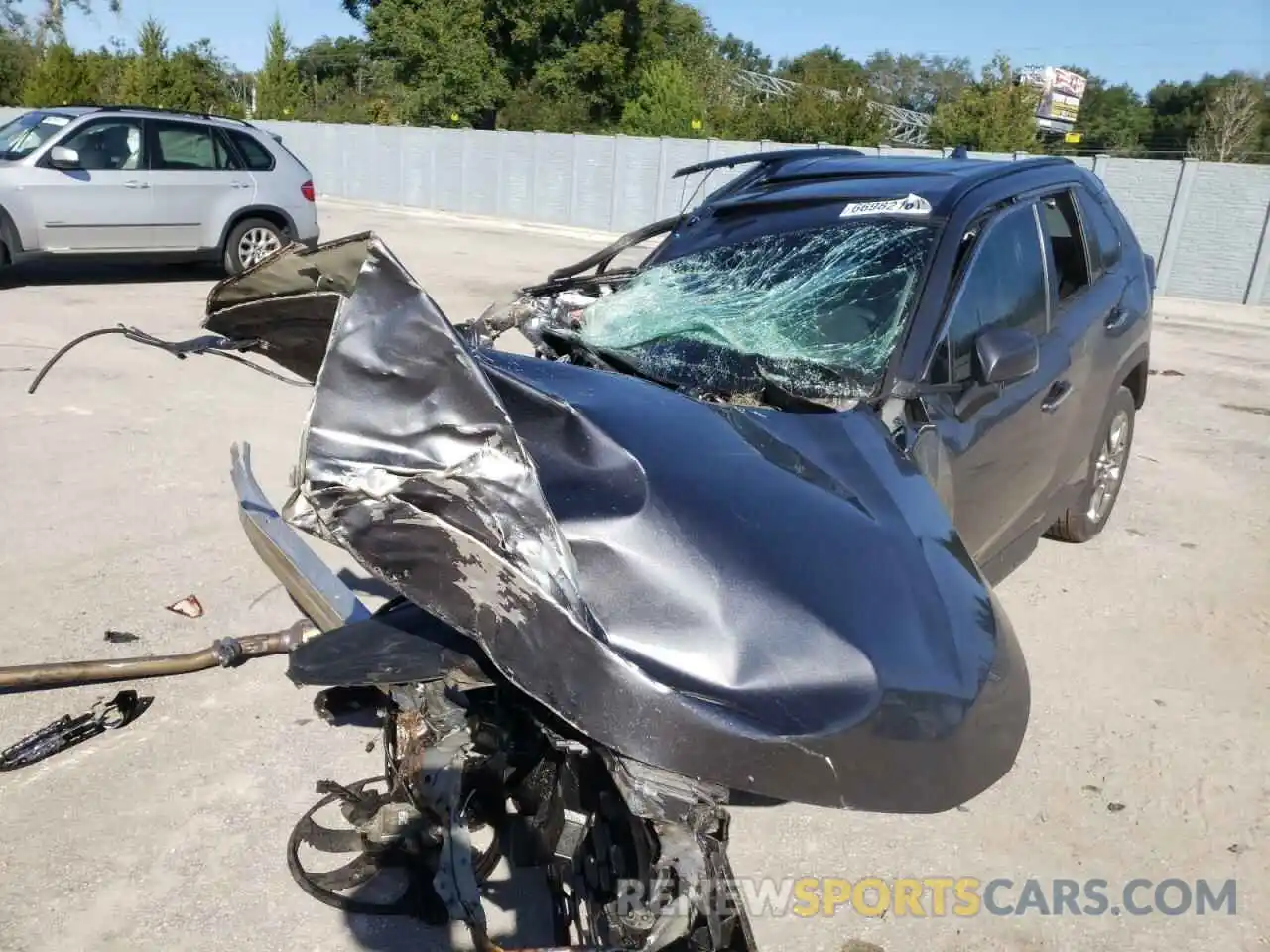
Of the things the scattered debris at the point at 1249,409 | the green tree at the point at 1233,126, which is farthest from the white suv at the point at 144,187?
the green tree at the point at 1233,126

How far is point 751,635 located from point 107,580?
344 cm

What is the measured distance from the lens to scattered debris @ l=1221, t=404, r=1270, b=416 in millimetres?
8312

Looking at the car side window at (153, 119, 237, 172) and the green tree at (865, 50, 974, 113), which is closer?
the car side window at (153, 119, 237, 172)

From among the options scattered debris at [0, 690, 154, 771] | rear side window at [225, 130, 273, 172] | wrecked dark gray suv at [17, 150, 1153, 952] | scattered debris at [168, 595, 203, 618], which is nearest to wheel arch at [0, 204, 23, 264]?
rear side window at [225, 130, 273, 172]

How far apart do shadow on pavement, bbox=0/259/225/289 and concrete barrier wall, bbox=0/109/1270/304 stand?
6127 mm

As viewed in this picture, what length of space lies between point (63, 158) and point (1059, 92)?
188ft

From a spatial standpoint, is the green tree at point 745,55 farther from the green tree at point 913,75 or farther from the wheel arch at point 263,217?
the wheel arch at point 263,217

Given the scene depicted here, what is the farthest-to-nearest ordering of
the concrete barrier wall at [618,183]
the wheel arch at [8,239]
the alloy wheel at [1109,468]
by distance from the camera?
the concrete barrier wall at [618,183], the wheel arch at [8,239], the alloy wheel at [1109,468]

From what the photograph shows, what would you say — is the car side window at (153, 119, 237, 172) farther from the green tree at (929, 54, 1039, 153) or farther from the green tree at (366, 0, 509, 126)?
the green tree at (366, 0, 509, 126)

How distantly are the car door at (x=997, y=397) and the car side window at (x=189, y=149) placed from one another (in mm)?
9823

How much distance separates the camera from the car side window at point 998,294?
3.28m

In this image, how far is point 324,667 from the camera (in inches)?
87.7

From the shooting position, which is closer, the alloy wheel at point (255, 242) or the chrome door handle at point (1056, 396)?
the chrome door handle at point (1056, 396)

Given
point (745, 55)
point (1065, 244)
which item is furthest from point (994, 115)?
point (745, 55)
